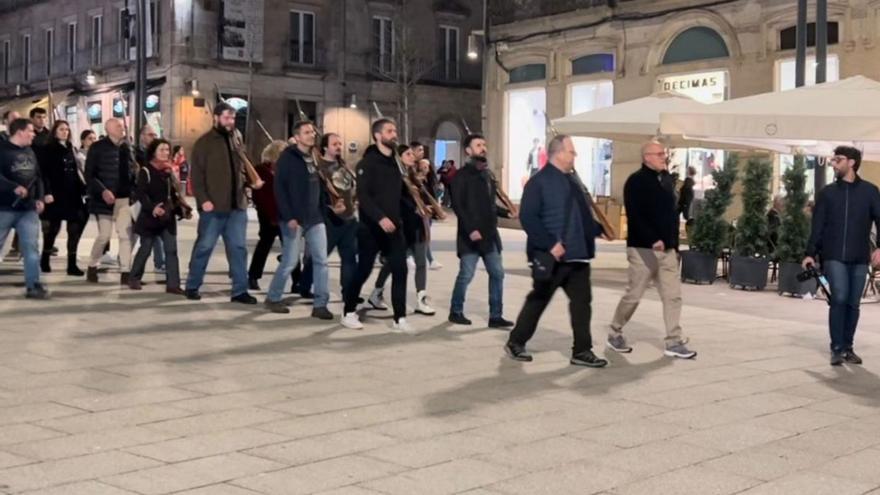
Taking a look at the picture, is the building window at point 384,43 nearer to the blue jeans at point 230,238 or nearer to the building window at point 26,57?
the building window at point 26,57

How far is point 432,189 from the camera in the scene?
15.4 m

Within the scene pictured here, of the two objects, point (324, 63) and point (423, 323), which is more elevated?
point (324, 63)

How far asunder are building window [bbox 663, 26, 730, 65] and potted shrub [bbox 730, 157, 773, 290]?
37.2 ft

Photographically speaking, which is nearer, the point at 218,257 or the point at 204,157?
the point at 204,157

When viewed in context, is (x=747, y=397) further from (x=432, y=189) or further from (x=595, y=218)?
(x=432, y=189)

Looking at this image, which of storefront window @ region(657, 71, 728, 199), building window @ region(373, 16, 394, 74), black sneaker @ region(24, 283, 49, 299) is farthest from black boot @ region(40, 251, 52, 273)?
building window @ region(373, 16, 394, 74)

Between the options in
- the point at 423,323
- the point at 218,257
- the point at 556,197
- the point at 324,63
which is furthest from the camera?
the point at 324,63

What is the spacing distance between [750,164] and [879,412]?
8326mm

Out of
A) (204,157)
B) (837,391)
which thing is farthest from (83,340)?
(837,391)

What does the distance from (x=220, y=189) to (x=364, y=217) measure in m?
1.83

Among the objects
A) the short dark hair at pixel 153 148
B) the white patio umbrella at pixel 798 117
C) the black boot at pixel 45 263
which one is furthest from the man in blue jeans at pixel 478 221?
the black boot at pixel 45 263

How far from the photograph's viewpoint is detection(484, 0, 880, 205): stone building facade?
24.2 meters

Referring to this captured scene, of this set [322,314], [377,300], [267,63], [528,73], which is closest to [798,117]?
[377,300]

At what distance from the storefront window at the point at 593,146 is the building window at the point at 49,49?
83.8 ft
